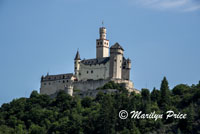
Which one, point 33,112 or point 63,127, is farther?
point 33,112

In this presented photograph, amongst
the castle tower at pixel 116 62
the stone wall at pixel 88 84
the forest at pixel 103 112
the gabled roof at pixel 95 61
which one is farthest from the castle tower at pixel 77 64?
the castle tower at pixel 116 62

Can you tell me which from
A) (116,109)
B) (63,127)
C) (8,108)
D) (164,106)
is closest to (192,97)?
(164,106)

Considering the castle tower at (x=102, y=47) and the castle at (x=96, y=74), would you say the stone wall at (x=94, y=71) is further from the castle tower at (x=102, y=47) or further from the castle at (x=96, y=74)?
the castle tower at (x=102, y=47)

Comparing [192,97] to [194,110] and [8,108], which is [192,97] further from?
[8,108]

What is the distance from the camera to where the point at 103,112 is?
108562 millimetres

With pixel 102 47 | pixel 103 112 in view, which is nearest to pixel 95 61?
pixel 102 47

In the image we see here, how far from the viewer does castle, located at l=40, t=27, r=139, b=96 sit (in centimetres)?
12681

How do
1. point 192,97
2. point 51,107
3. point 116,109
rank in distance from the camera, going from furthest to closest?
point 51,107 < point 192,97 < point 116,109

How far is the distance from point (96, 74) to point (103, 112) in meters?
21.3

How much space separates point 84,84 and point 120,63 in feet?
24.5

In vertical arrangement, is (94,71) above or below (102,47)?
below

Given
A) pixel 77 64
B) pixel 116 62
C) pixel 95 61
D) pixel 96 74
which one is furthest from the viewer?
pixel 77 64

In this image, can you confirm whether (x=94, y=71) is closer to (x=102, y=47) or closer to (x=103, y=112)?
(x=102, y=47)

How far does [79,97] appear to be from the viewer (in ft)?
414
